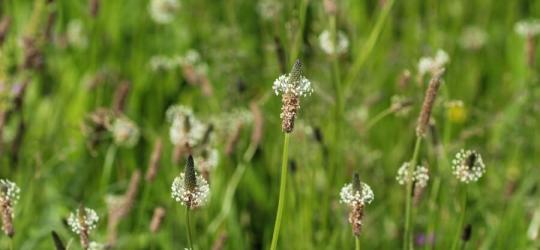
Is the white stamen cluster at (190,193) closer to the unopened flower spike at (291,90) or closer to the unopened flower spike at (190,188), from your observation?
the unopened flower spike at (190,188)

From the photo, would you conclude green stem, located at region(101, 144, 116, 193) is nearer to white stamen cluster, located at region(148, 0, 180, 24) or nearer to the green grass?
the green grass

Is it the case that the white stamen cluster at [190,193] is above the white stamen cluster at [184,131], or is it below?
below

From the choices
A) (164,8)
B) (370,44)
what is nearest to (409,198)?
(370,44)

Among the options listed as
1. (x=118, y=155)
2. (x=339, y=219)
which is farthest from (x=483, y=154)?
Answer: (x=118, y=155)

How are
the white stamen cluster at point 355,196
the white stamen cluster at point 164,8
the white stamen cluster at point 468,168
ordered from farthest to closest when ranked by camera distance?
1. the white stamen cluster at point 164,8
2. the white stamen cluster at point 468,168
3. the white stamen cluster at point 355,196

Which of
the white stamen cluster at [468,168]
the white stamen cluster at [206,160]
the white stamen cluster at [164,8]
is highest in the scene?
the white stamen cluster at [164,8]

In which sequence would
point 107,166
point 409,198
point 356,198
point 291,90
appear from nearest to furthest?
point 291,90, point 356,198, point 409,198, point 107,166

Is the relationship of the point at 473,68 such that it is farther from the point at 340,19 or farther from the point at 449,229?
the point at 449,229

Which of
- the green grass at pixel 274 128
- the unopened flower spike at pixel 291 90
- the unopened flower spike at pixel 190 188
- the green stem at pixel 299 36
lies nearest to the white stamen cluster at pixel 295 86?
the unopened flower spike at pixel 291 90

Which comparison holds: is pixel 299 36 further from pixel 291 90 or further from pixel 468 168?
pixel 291 90
